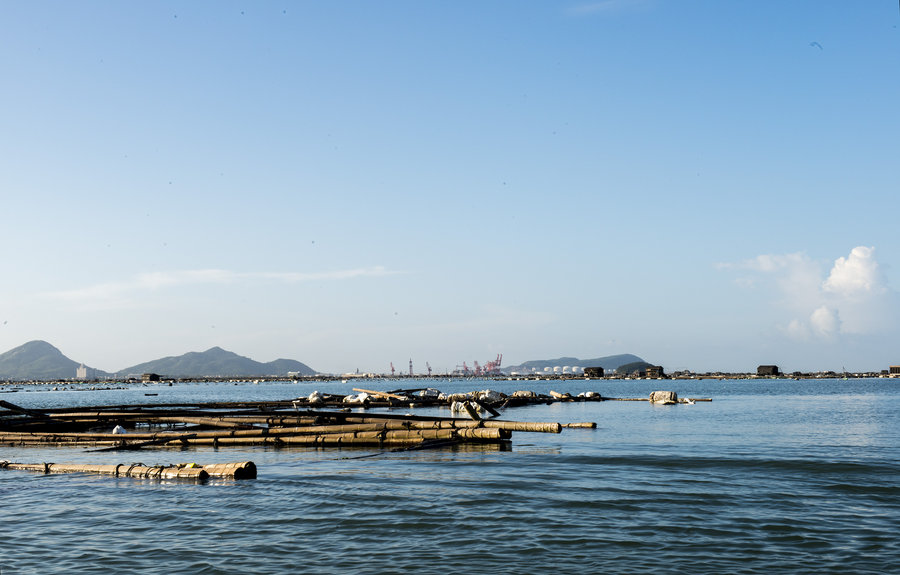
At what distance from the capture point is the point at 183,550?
1459 cm

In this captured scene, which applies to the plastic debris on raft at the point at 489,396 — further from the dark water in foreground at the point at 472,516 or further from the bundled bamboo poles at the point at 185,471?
the bundled bamboo poles at the point at 185,471

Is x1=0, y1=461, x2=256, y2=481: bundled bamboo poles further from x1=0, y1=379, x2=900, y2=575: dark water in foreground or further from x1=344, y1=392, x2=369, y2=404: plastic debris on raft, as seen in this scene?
x1=344, y1=392, x2=369, y2=404: plastic debris on raft

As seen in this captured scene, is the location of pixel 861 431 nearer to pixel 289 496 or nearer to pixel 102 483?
pixel 289 496

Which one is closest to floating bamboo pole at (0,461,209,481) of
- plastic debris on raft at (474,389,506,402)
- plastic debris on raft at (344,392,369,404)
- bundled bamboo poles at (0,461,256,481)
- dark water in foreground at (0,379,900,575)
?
bundled bamboo poles at (0,461,256,481)

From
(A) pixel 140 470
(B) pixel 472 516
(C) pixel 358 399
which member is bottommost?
(C) pixel 358 399

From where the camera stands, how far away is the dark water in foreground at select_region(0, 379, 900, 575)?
13.7 meters

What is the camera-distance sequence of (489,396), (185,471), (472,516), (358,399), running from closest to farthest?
(472,516), (185,471), (489,396), (358,399)

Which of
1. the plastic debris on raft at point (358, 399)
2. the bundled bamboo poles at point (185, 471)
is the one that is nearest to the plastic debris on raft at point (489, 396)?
the plastic debris on raft at point (358, 399)

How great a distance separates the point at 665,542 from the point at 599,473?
10.8 meters

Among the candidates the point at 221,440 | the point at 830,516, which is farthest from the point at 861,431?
the point at 221,440

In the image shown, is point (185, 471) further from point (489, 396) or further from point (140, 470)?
point (489, 396)

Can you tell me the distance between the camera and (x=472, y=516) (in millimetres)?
17812

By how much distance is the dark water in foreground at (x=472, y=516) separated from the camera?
13.7 meters

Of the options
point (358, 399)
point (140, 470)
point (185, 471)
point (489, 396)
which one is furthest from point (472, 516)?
point (358, 399)
